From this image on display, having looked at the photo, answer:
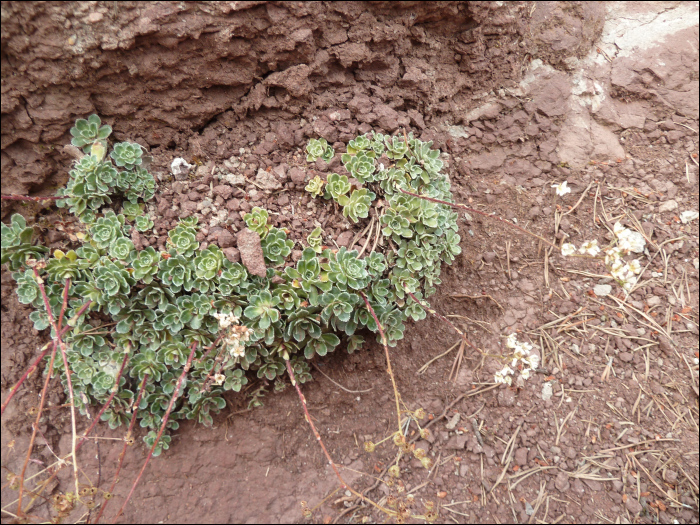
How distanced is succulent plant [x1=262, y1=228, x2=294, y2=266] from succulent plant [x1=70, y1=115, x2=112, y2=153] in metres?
1.00

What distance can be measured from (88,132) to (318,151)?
1.21 m

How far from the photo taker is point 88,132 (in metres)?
2.32

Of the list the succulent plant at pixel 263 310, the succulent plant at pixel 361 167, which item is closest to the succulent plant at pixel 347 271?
the succulent plant at pixel 263 310

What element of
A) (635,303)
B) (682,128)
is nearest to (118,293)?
(635,303)

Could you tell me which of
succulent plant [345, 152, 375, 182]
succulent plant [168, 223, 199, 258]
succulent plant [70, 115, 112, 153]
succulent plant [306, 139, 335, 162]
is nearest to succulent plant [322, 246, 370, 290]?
succulent plant [345, 152, 375, 182]

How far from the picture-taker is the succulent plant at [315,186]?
2488 mm

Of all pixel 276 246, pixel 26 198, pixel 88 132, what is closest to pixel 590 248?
pixel 276 246

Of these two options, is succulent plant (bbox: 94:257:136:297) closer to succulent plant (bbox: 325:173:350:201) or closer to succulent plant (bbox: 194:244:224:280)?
succulent plant (bbox: 194:244:224:280)

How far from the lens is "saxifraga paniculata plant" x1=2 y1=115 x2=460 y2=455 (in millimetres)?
2289

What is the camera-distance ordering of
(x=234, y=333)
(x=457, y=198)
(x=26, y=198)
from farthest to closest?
(x=457, y=198) < (x=26, y=198) < (x=234, y=333)

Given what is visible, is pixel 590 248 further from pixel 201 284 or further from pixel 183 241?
pixel 183 241

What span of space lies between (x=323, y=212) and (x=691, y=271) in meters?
2.19

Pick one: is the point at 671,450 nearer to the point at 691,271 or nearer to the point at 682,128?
the point at 691,271

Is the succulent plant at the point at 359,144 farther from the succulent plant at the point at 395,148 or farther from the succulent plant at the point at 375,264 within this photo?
the succulent plant at the point at 375,264
